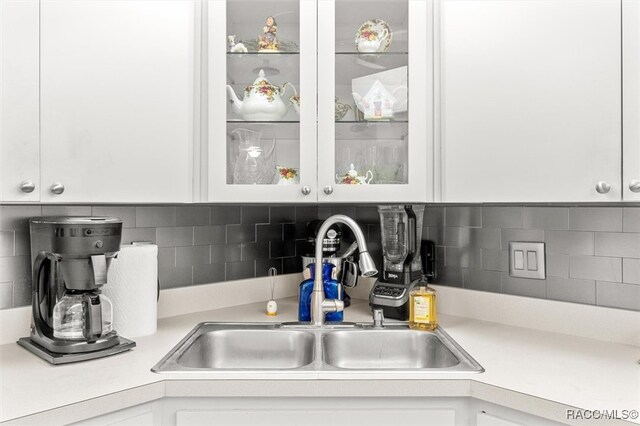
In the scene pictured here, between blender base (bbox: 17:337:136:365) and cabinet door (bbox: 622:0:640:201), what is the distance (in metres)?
1.41

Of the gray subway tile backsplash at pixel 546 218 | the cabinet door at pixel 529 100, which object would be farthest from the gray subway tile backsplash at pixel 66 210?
the gray subway tile backsplash at pixel 546 218

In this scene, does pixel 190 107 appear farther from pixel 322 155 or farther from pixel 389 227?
pixel 389 227

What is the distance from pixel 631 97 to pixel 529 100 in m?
0.24

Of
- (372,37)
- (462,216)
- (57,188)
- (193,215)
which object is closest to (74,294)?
(57,188)

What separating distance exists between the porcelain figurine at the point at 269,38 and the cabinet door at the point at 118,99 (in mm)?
232

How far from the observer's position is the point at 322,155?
1579mm

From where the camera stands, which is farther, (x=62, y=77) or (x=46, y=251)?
(x=46, y=251)

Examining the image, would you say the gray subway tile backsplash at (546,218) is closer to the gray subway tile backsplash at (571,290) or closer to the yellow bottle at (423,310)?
the gray subway tile backsplash at (571,290)

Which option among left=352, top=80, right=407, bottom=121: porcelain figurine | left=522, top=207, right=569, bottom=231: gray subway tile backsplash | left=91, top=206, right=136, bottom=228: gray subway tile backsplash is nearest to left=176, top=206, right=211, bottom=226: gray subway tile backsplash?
left=91, top=206, right=136, bottom=228: gray subway tile backsplash

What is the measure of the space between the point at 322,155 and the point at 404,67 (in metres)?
0.40

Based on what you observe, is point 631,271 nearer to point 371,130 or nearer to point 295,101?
A: point 371,130

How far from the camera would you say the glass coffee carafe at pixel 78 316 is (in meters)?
1.32

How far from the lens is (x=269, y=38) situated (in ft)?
5.38

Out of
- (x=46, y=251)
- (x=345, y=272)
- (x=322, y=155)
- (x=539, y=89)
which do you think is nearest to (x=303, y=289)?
(x=345, y=272)
